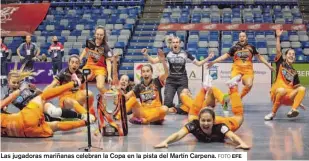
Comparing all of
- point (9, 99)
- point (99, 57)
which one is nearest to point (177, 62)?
point (99, 57)

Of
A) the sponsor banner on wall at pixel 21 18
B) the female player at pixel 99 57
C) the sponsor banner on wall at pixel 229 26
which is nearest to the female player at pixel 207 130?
the female player at pixel 99 57

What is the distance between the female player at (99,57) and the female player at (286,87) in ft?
8.46

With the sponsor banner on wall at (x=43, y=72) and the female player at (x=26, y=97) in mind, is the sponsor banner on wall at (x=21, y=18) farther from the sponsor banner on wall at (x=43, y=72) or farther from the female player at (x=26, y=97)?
the female player at (x=26, y=97)

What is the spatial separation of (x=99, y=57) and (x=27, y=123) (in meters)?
2.27

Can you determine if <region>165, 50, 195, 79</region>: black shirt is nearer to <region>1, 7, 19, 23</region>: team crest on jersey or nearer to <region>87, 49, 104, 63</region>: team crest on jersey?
<region>87, 49, 104, 63</region>: team crest on jersey

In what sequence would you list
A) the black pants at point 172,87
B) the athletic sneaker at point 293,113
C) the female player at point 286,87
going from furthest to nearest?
the black pants at point 172,87 < the female player at point 286,87 < the athletic sneaker at point 293,113

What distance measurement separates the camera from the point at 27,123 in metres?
5.43

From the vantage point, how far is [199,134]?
17.2 ft

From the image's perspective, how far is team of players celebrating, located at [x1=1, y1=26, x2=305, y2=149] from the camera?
208 inches

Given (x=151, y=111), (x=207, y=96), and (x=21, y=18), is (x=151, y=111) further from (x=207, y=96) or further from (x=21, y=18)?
(x=21, y=18)

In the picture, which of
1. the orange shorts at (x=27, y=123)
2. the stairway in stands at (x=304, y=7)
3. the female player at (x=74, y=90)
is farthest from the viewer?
the stairway in stands at (x=304, y=7)

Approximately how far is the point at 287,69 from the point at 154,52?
9585mm

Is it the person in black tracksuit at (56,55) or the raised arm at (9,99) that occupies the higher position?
the person in black tracksuit at (56,55)

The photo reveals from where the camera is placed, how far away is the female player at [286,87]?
7184 mm
